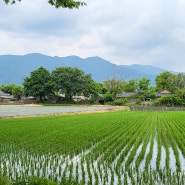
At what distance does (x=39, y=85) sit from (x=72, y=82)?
7714 mm

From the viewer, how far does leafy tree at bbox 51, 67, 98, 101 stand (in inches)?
2426

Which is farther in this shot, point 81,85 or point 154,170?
point 81,85

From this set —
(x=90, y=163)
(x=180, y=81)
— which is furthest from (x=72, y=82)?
(x=90, y=163)

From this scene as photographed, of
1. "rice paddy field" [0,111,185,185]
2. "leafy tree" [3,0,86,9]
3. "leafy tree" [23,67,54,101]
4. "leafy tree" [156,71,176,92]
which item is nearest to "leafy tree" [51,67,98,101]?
"leafy tree" [23,67,54,101]

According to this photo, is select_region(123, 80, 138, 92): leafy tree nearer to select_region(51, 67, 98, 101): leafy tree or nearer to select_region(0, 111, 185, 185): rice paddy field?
select_region(51, 67, 98, 101): leafy tree

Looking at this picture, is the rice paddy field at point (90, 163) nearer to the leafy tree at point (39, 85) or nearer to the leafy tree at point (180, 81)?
the leafy tree at point (39, 85)

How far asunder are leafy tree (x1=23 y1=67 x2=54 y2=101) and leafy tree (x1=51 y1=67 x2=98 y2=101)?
5.51 ft

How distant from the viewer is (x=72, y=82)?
62.7 meters

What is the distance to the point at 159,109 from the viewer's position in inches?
1858

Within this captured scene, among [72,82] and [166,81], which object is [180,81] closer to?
[166,81]

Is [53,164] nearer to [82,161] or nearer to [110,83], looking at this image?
[82,161]

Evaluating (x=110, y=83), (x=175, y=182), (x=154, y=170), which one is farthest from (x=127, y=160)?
(x=110, y=83)

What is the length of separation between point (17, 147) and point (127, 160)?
15.3 ft

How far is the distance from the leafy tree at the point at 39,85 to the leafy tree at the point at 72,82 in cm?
168
